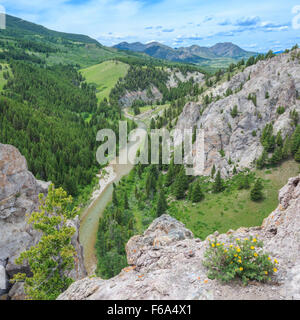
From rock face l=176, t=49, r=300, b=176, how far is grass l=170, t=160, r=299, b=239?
25.9 feet

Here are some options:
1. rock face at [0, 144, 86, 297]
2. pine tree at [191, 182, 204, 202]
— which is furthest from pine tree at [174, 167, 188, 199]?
rock face at [0, 144, 86, 297]

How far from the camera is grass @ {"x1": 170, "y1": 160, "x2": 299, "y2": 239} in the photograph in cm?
4206

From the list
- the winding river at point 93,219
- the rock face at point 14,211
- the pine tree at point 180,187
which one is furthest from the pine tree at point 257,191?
the rock face at point 14,211

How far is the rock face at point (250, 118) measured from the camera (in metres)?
56.8

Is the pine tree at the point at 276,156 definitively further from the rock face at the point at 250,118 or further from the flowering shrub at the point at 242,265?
the flowering shrub at the point at 242,265

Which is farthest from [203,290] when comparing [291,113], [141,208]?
[291,113]

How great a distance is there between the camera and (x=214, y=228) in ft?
140

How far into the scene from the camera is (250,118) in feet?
204

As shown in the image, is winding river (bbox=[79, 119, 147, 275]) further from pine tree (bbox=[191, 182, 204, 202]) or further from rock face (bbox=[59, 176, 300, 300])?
rock face (bbox=[59, 176, 300, 300])

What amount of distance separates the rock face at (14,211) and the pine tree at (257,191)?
38242 mm

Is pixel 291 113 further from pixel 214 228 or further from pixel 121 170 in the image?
pixel 121 170

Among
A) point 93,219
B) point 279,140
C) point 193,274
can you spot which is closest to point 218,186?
point 279,140

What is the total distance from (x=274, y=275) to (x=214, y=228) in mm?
34901

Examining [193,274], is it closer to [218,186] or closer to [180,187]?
[218,186]
